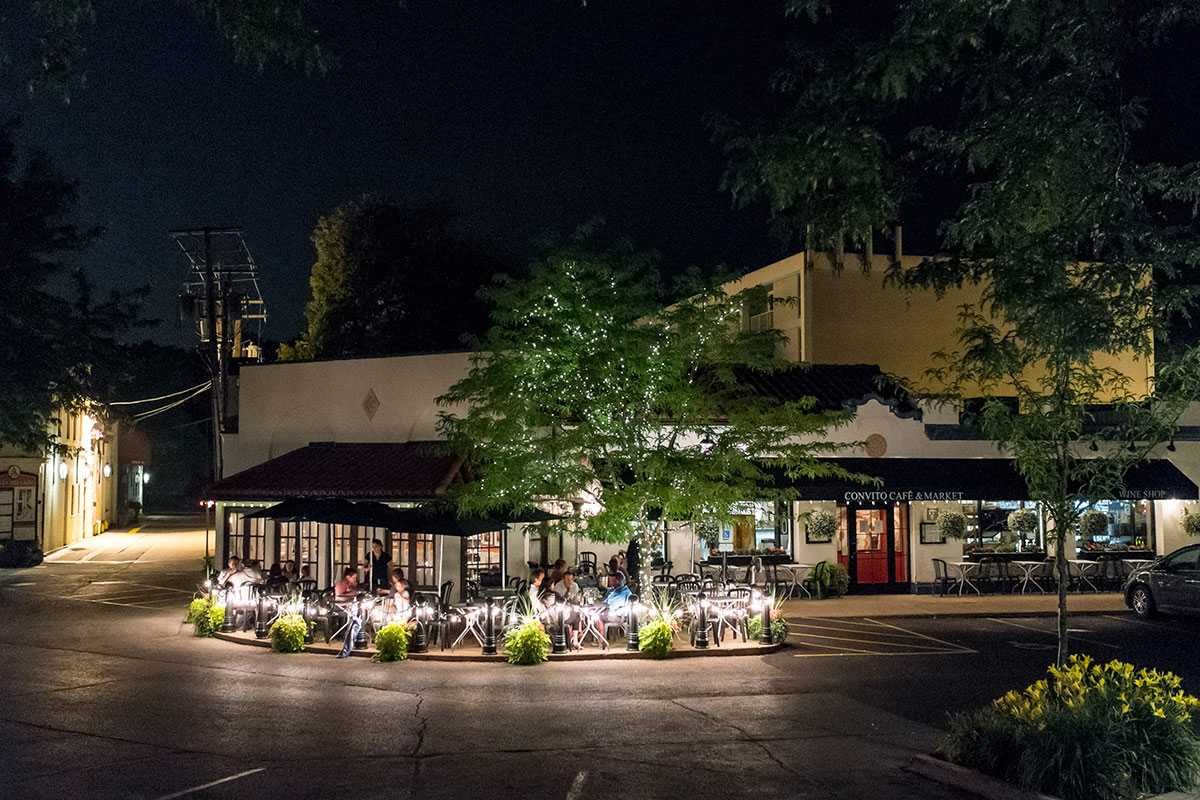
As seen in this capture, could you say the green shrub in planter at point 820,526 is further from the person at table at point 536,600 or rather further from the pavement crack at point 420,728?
the pavement crack at point 420,728

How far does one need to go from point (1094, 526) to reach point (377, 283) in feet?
108

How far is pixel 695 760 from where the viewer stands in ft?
35.0

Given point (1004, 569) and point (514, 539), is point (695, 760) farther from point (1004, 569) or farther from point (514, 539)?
point (1004, 569)

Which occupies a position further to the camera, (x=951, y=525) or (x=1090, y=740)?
(x=951, y=525)

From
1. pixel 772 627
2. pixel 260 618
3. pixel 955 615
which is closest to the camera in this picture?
pixel 772 627

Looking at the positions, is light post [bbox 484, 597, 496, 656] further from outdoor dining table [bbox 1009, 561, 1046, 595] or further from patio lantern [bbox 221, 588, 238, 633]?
outdoor dining table [bbox 1009, 561, 1046, 595]

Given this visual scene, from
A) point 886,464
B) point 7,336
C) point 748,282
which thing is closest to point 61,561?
point 7,336

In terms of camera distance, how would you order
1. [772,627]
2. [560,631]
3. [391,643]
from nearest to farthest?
[391,643], [560,631], [772,627]

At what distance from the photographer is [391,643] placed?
17578 mm

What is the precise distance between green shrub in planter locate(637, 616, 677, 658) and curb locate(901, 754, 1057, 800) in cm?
748

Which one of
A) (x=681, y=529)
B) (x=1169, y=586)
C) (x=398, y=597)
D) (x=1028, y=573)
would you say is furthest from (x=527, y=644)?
(x=1028, y=573)

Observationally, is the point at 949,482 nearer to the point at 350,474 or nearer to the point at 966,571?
the point at 966,571

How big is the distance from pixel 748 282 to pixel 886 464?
10.1m

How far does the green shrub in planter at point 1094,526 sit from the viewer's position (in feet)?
94.1
